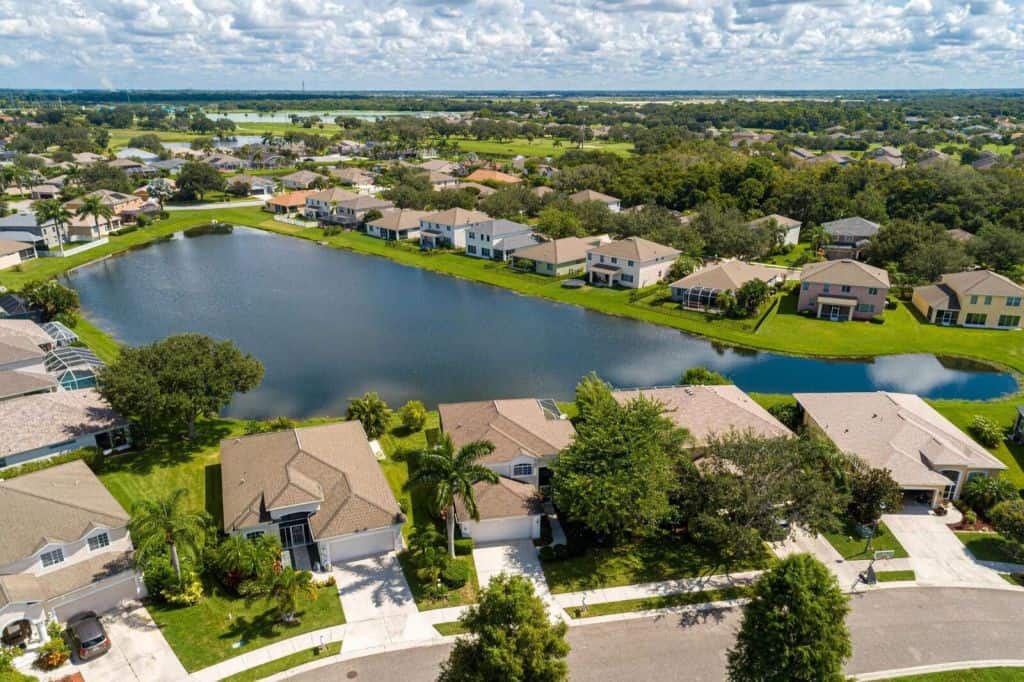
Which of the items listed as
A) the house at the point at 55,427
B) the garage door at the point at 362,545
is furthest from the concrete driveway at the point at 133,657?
the house at the point at 55,427

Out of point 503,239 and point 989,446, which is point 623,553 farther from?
point 503,239

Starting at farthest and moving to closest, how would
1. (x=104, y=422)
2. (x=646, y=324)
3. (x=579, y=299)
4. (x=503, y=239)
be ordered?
(x=503, y=239)
(x=579, y=299)
(x=646, y=324)
(x=104, y=422)

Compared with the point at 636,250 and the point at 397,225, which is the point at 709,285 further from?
the point at 397,225

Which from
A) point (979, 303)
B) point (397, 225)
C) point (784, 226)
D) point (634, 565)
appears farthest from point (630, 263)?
point (634, 565)

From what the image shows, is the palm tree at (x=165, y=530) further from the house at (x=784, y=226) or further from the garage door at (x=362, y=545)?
the house at (x=784, y=226)

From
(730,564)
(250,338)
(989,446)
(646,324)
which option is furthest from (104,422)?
(989,446)

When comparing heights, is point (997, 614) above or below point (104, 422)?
below

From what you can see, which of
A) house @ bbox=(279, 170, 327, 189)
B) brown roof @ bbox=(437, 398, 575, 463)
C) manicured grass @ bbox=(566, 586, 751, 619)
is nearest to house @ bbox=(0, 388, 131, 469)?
brown roof @ bbox=(437, 398, 575, 463)
